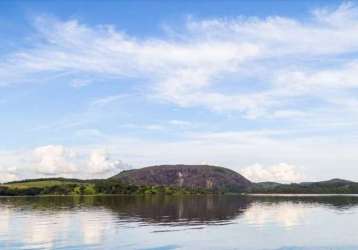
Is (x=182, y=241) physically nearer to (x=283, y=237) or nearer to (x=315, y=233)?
(x=283, y=237)

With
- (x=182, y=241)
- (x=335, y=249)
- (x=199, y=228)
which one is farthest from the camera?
(x=199, y=228)

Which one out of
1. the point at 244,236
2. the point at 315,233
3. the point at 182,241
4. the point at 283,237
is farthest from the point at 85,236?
the point at 315,233

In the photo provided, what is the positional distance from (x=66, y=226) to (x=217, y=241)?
129 ft

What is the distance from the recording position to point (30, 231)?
100062 mm

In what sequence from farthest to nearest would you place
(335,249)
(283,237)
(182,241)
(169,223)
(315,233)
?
(169,223)
(315,233)
(283,237)
(182,241)
(335,249)

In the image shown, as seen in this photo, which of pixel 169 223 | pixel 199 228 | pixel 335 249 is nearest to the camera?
pixel 335 249

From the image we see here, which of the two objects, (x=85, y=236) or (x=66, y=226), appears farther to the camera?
(x=66, y=226)

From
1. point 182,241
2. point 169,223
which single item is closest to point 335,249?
point 182,241

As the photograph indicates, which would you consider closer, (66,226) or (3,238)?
(3,238)

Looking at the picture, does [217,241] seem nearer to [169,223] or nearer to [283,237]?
[283,237]

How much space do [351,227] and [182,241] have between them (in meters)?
43.8

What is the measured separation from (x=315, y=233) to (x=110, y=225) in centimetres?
4258

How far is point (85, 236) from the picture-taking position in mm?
92812

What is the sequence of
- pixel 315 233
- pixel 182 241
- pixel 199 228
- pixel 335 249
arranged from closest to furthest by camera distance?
pixel 335 249 → pixel 182 241 → pixel 315 233 → pixel 199 228
